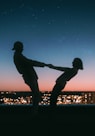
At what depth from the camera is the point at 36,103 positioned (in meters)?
8.08

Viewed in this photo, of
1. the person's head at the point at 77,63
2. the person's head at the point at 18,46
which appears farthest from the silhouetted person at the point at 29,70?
the person's head at the point at 77,63

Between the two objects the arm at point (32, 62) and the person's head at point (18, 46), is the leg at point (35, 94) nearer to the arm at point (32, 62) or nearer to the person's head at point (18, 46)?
the arm at point (32, 62)

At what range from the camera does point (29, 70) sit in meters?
8.03

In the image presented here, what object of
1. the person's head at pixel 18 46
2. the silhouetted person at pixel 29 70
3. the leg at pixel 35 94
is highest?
the person's head at pixel 18 46

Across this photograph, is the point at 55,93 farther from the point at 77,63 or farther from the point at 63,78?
the point at 77,63

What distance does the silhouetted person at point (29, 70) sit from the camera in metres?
8.01

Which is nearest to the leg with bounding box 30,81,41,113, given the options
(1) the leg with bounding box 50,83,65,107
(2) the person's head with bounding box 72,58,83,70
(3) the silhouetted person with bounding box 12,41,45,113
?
(3) the silhouetted person with bounding box 12,41,45,113

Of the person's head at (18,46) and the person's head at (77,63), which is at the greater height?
the person's head at (18,46)

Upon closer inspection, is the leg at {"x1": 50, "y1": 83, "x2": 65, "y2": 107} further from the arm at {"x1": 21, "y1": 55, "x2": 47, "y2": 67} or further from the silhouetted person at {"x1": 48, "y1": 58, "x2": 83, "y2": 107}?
the arm at {"x1": 21, "y1": 55, "x2": 47, "y2": 67}
